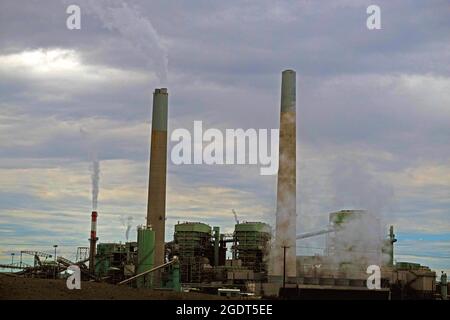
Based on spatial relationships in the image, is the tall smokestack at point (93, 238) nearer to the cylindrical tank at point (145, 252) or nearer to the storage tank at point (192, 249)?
the cylindrical tank at point (145, 252)

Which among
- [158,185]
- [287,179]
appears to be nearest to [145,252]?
[158,185]

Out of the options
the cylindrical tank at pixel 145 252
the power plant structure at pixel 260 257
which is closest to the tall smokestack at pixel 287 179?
the power plant structure at pixel 260 257

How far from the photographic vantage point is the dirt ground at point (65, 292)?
54.4 metres

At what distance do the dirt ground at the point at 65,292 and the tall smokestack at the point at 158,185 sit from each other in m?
17.1

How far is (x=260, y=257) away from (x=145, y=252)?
22.8m

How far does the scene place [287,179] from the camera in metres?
80.1

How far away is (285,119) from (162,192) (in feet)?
56.0

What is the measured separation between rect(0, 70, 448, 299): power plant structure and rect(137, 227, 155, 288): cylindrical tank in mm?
108

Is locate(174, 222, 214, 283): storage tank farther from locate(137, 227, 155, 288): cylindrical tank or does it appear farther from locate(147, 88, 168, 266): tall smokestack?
locate(137, 227, 155, 288): cylindrical tank

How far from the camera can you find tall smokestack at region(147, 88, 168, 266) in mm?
82938

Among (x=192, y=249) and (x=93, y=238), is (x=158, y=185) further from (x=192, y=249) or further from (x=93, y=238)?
(x=192, y=249)

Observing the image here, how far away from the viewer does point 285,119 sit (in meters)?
80.8

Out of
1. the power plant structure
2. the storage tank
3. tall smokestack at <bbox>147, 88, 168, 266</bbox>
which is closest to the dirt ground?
the power plant structure
